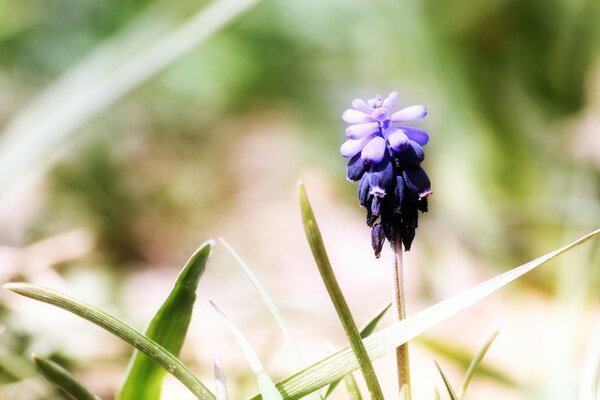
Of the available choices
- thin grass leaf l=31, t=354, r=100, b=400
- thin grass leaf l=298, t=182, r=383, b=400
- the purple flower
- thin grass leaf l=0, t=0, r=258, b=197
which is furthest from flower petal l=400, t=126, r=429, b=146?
thin grass leaf l=0, t=0, r=258, b=197

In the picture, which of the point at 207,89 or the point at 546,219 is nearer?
the point at 546,219

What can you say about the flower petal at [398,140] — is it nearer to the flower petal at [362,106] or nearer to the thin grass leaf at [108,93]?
the flower petal at [362,106]

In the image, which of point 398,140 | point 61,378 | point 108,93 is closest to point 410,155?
point 398,140

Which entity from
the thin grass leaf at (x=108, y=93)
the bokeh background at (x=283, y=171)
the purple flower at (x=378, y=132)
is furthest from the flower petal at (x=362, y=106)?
the thin grass leaf at (x=108, y=93)

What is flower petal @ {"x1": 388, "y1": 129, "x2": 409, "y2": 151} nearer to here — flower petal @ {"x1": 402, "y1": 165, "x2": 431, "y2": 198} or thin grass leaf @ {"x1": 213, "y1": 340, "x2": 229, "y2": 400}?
flower petal @ {"x1": 402, "y1": 165, "x2": 431, "y2": 198}

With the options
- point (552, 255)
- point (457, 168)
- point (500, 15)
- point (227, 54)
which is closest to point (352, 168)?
point (552, 255)

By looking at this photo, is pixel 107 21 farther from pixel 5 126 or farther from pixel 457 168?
pixel 457 168

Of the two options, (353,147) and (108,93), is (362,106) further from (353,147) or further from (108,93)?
(108,93)
